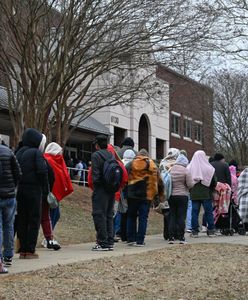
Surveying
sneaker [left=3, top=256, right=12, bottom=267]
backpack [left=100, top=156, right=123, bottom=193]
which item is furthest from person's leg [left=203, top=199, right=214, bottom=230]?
sneaker [left=3, top=256, right=12, bottom=267]

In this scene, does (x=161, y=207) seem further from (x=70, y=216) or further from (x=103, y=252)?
(x=70, y=216)

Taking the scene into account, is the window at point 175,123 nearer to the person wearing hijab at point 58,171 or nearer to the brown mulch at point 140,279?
the person wearing hijab at point 58,171

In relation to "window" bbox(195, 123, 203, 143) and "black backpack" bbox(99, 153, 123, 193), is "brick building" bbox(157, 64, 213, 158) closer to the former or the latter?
"window" bbox(195, 123, 203, 143)

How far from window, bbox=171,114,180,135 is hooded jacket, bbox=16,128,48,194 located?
39.0 meters

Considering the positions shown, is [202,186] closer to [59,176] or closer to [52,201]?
[59,176]

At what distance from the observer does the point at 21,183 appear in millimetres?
9336

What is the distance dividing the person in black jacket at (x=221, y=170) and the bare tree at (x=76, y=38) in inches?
174

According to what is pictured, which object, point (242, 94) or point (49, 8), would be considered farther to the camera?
point (242, 94)

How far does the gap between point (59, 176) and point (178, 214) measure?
253 centimetres

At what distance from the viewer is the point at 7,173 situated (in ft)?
27.1

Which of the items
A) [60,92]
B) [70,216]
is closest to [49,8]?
[60,92]

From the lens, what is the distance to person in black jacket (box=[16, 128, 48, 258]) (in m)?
9.28

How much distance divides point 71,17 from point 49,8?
66 centimetres

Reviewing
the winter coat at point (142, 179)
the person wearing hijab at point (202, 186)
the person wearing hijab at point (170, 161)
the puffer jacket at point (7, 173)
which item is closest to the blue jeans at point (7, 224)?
the puffer jacket at point (7, 173)
